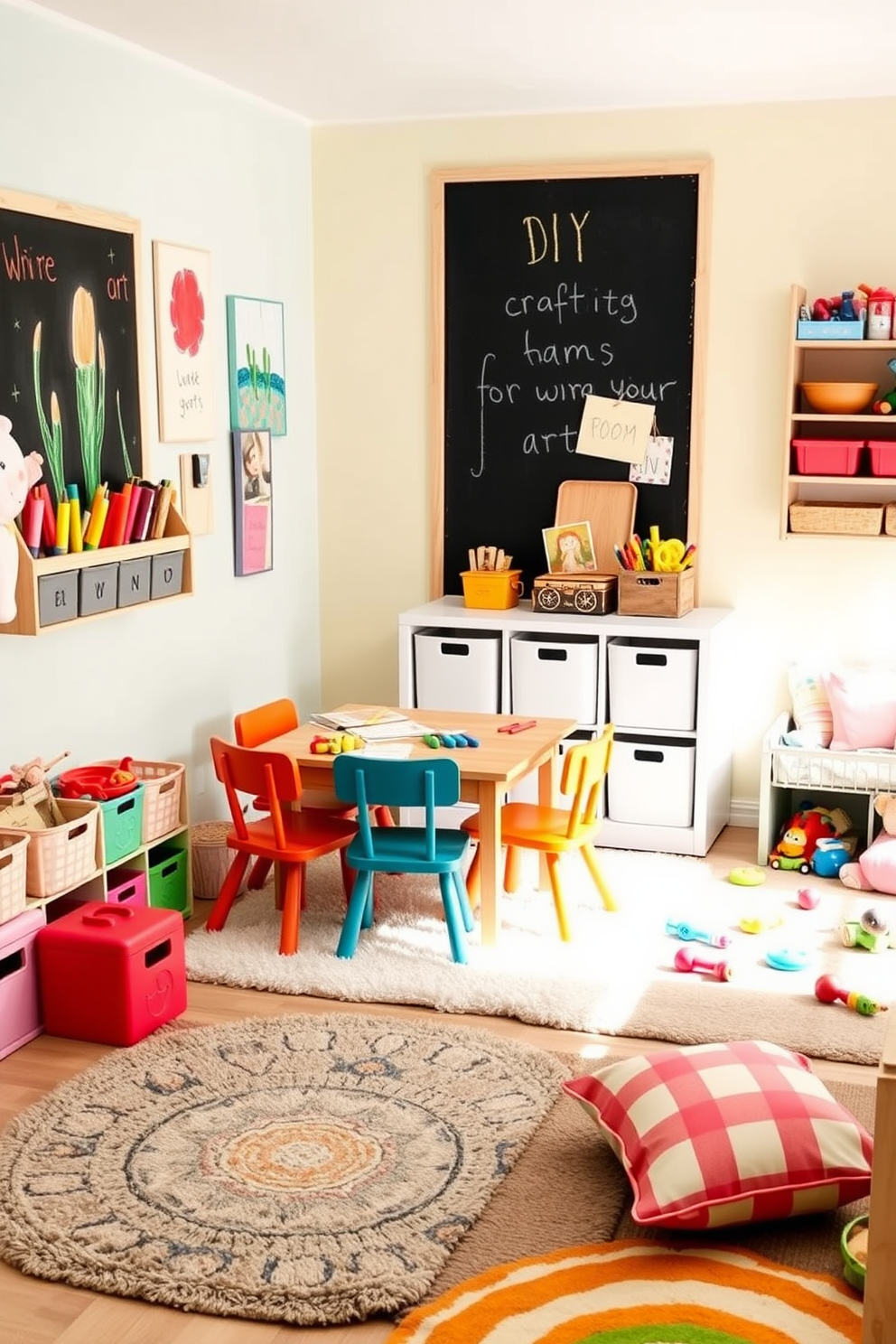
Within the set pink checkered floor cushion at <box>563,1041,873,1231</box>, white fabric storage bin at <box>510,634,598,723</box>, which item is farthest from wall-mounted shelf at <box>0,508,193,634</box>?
pink checkered floor cushion at <box>563,1041,873,1231</box>

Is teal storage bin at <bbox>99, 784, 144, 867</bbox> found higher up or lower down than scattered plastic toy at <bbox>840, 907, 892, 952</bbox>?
higher up

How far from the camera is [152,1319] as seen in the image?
7.82 feet

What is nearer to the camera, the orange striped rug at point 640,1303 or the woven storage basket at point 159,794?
the orange striped rug at point 640,1303

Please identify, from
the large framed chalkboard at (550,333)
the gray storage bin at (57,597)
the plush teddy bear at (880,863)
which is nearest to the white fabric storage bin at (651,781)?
the plush teddy bear at (880,863)

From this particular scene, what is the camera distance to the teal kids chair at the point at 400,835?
3715mm

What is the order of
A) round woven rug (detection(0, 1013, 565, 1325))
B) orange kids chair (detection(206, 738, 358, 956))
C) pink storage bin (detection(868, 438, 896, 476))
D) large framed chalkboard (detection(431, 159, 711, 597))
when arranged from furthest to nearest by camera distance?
large framed chalkboard (detection(431, 159, 711, 597)) → pink storage bin (detection(868, 438, 896, 476)) → orange kids chair (detection(206, 738, 358, 956)) → round woven rug (detection(0, 1013, 565, 1325))

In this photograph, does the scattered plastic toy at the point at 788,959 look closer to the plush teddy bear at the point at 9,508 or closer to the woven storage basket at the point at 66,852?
the woven storage basket at the point at 66,852

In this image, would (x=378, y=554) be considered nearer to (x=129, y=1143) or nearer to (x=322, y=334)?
(x=322, y=334)

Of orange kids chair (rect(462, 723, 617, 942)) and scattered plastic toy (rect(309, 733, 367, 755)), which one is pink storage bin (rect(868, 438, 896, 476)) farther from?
scattered plastic toy (rect(309, 733, 367, 755))

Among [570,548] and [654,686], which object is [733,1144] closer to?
[654,686]

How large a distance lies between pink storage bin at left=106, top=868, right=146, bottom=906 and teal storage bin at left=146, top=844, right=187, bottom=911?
0.29ft

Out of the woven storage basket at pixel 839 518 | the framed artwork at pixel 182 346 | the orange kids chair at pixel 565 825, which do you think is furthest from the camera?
the woven storage basket at pixel 839 518

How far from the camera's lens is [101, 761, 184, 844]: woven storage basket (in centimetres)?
392

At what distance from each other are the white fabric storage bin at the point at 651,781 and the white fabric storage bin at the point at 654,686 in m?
0.07
